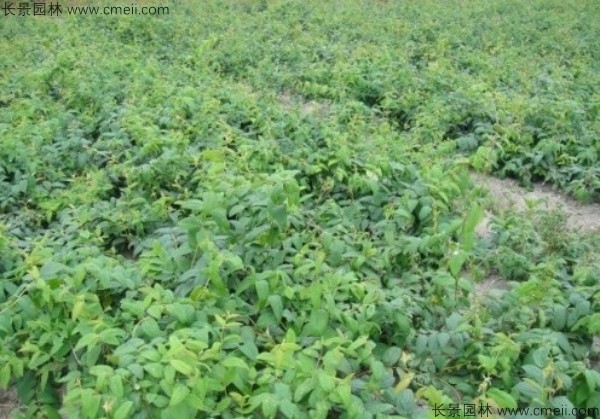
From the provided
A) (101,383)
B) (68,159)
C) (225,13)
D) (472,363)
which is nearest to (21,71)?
(68,159)

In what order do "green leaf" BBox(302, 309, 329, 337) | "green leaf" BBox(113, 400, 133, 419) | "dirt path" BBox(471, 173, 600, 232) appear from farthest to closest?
"dirt path" BBox(471, 173, 600, 232)
"green leaf" BBox(302, 309, 329, 337)
"green leaf" BBox(113, 400, 133, 419)

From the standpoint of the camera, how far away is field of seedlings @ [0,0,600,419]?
282 centimetres

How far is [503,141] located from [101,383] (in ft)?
13.9

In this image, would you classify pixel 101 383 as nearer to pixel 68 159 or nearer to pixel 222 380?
pixel 222 380

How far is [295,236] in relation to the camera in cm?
362

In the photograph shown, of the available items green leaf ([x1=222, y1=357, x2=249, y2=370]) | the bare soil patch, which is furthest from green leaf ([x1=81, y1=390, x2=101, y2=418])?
the bare soil patch

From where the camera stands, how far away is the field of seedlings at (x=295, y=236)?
9.25 feet

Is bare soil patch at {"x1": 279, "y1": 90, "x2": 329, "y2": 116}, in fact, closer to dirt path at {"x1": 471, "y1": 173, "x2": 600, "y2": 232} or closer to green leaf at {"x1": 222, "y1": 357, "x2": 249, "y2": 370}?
dirt path at {"x1": 471, "y1": 173, "x2": 600, "y2": 232}

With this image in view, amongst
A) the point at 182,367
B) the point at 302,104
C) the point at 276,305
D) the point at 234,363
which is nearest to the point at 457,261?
the point at 276,305

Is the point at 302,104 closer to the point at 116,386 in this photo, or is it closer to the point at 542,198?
the point at 542,198

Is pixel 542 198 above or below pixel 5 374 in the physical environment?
above

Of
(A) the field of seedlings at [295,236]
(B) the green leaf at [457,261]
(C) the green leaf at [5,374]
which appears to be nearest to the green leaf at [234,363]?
(A) the field of seedlings at [295,236]

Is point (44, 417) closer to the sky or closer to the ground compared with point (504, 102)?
closer to the ground

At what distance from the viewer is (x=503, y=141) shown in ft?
18.6
